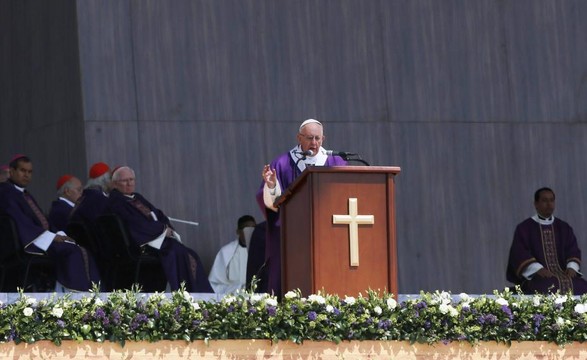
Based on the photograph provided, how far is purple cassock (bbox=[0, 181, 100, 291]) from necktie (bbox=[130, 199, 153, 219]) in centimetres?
73

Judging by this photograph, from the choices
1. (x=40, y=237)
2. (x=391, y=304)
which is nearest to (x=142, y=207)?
(x=40, y=237)

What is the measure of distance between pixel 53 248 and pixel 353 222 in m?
4.06

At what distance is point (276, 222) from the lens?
9.76 m

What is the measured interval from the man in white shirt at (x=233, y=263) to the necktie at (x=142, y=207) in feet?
3.97

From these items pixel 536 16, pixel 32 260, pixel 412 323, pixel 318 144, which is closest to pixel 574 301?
pixel 412 323

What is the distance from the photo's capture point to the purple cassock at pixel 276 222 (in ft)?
31.8

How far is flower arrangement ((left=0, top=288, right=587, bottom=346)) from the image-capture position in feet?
24.8

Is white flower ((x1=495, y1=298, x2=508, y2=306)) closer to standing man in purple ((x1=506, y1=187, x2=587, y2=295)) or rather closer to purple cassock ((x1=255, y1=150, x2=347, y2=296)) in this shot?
purple cassock ((x1=255, y1=150, x2=347, y2=296))

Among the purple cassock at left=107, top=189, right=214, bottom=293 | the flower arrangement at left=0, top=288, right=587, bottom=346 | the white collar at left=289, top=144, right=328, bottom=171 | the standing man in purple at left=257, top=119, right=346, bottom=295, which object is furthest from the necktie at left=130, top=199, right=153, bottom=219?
the flower arrangement at left=0, top=288, right=587, bottom=346

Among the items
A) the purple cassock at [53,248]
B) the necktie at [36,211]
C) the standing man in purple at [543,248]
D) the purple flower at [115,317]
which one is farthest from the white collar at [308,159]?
the standing man in purple at [543,248]

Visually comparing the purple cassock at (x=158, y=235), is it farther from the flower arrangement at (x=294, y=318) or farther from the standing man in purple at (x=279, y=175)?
the flower arrangement at (x=294, y=318)

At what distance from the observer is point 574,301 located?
831cm

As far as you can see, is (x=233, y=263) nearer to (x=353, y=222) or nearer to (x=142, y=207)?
(x=142, y=207)

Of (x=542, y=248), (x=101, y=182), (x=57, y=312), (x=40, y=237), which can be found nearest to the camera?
(x=57, y=312)
